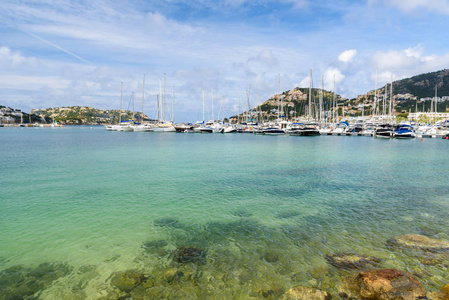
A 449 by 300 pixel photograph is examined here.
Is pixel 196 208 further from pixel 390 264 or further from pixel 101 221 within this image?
pixel 390 264

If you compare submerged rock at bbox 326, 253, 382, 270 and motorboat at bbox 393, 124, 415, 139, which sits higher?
motorboat at bbox 393, 124, 415, 139

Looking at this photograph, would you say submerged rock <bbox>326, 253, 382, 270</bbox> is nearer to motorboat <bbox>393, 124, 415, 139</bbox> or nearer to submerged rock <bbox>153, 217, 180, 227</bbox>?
submerged rock <bbox>153, 217, 180, 227</bbox>

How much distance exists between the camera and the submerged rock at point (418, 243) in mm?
9570

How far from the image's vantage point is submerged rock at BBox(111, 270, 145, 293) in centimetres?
745

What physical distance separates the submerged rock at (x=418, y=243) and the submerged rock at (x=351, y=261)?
1.82 meters

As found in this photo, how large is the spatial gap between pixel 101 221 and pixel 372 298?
1183 centimetres

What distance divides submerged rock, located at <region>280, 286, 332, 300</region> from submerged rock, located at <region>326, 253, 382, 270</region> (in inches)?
69.2

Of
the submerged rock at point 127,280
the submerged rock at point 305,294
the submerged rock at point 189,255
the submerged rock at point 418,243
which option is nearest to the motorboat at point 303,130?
the submerged rock at point 418,243

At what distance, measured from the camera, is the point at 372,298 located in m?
6.64

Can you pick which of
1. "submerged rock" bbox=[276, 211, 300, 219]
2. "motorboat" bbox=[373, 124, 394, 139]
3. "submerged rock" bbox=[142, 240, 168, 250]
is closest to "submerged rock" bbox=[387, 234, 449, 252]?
"submerged rock" bbox=[276, 211, 300, 219]

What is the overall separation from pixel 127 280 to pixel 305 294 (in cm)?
534

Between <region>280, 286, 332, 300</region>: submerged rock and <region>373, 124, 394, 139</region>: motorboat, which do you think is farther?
<region>373, 124, 394, 139</region>: motorboat

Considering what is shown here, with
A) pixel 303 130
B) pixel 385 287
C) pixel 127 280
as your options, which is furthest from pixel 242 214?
pixel 303 130

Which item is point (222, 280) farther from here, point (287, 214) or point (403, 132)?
point (403, 132)
